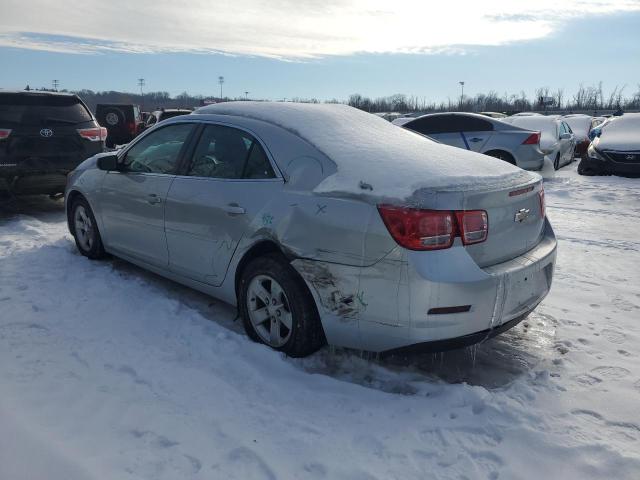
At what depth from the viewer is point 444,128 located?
37.1 ft

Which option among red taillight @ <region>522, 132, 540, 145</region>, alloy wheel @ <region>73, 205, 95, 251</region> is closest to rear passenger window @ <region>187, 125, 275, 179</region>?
alloy wheel @ <region>73, 205, 95, 251</region>

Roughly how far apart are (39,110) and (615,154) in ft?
37.5

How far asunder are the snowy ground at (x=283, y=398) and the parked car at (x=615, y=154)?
8603mm

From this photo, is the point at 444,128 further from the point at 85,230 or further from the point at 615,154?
the point at 85,230

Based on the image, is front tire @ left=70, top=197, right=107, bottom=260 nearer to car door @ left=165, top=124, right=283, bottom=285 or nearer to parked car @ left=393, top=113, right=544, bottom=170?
car door @ left=165, top=124, right=283, bottom=285

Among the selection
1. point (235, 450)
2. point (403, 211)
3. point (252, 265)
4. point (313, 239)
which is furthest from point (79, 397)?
point (403, 211)

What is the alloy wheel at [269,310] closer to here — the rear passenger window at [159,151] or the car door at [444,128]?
the rear passenger window at [159,151]

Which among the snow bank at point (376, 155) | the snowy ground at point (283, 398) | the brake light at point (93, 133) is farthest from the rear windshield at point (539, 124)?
the snow bank at point (376, 155)

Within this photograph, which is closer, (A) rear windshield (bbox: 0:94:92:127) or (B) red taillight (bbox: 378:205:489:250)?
(B) red taillight (bbox: 378:205:489:250)

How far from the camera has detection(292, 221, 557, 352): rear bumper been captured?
113 inches

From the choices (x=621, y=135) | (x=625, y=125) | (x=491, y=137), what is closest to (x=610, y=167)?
(x=621, y=135)

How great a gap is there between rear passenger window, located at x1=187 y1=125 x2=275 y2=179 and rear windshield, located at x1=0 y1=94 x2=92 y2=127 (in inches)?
177

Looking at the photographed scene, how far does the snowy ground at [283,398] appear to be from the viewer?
248 centimetres

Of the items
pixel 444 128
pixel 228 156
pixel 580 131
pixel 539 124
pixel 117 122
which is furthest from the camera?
pixel 580 131
